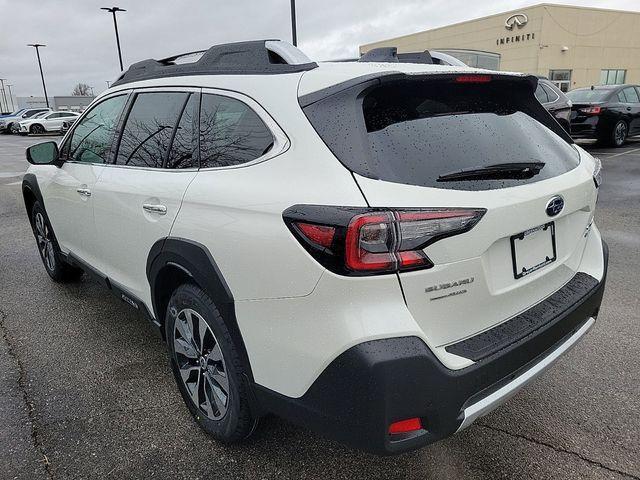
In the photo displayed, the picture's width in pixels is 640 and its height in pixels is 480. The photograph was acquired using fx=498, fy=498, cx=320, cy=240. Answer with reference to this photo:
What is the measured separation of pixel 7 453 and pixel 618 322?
12.7ft

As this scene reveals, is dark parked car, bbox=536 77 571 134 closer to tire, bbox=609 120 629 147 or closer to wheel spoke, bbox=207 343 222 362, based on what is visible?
tire, bbox=609 120 629 147

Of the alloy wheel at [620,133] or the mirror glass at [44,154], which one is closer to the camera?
the mirror glass at [44,154]

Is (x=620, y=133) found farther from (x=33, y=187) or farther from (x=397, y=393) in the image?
(x=397, y=393)

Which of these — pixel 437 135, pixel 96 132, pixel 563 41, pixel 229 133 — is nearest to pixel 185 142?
pixel 229 133

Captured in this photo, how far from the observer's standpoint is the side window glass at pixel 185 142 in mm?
2410

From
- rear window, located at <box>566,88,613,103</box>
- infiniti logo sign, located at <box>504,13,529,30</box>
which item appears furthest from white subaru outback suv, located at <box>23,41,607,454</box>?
infiniti logo sign, located at <box>504,13,529,30</box>

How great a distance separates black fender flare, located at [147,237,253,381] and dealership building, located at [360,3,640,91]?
116 feet

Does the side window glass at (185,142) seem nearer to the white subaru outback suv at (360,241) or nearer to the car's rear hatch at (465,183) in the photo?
the white subaru outback suv at (360,241)

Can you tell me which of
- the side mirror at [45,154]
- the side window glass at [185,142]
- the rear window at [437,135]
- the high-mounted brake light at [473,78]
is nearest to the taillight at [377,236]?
the rear window at [437,135]

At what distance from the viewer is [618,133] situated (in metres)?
13.3

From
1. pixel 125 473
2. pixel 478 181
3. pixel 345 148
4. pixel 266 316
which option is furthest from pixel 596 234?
pixel 125 473

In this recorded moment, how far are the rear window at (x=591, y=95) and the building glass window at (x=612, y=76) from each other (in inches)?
1158

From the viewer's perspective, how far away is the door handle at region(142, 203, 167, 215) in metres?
2.40

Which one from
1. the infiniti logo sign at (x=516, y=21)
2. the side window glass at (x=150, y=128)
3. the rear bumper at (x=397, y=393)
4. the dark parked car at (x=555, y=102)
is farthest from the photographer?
the infiniti logo sign at (x=516, y=21)
